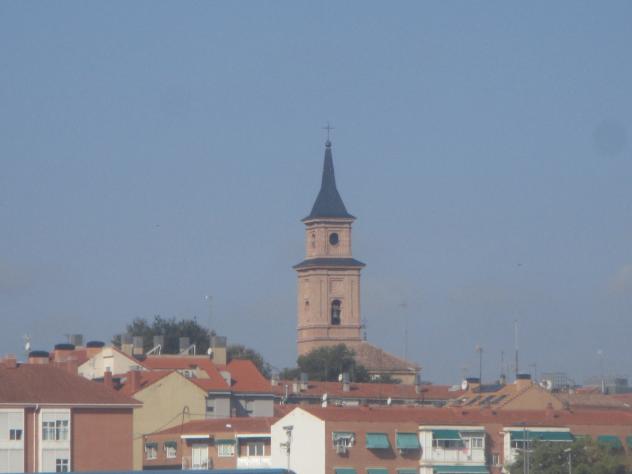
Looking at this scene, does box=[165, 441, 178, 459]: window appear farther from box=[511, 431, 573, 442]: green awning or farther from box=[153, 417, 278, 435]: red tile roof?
box=[511, 431, 573, 442]: green awning

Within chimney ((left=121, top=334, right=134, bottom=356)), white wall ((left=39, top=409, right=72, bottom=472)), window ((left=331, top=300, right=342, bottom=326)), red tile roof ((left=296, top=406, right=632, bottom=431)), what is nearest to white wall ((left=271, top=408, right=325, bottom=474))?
red tile roof ((left=296, top=406, right=632, bottom=431))

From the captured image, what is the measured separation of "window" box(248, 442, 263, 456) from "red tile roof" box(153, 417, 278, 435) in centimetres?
61

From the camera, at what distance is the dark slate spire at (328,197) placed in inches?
6599

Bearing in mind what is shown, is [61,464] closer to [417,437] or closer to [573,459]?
[417,437]

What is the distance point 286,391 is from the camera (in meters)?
121

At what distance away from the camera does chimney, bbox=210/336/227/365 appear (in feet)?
366

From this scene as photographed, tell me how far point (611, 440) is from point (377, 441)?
35.8 feet

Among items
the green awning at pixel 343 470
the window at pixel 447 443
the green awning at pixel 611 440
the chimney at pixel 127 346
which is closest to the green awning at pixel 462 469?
the window at pixel 447 443

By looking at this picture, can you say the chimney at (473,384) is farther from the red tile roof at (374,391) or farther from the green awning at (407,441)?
the green awning at (407,441)

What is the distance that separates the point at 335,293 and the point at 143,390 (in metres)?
74.5

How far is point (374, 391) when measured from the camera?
127688mm

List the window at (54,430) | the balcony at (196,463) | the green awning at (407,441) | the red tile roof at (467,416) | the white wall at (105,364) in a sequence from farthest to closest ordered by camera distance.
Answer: the white wall at (105,364) < the balcony at (196,463) < the red tile roof at (467,416) < the green awning at (407,441) < the window at (54,430)

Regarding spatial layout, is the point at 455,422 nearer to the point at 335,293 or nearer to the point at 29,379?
the point at 29,379

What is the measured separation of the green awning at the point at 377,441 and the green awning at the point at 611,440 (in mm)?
9538
